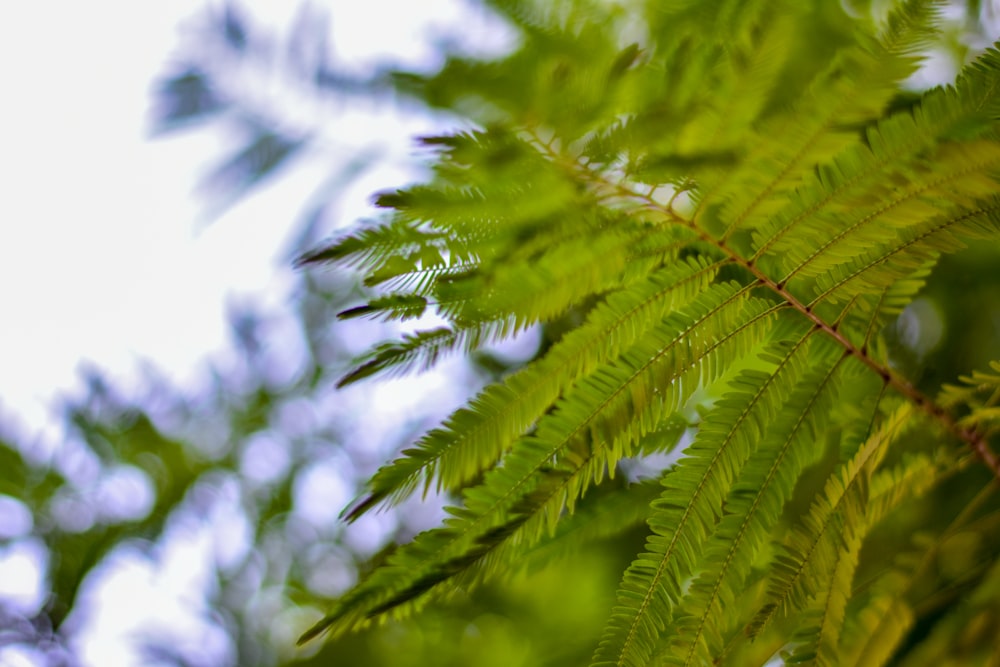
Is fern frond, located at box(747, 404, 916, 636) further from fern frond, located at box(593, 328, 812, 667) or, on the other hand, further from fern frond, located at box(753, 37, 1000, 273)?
fern frond, located at box(753, 37, 1000, 273)

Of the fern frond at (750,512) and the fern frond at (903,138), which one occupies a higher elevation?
the fern frond at (903,138)

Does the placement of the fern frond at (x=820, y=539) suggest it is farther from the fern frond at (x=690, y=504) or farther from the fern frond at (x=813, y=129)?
the fern frond at (x=813, y=129)

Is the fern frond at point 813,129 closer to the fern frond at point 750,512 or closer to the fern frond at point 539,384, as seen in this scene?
the fern frond at point 539,384

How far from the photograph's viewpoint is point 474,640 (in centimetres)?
147

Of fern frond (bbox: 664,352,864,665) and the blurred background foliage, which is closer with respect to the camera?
fern frond (bbox: 664,352,864,665)

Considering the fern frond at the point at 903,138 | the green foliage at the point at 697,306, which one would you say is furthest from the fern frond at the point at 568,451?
the fern frond at the point at 903,138

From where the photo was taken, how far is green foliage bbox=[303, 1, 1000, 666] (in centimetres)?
65

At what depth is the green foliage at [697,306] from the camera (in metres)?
0.65

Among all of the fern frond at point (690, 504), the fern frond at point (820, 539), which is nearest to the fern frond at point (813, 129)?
the fern frond at point (690, 504)

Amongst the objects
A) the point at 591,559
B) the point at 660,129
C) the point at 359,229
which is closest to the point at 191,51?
the point at 359,229

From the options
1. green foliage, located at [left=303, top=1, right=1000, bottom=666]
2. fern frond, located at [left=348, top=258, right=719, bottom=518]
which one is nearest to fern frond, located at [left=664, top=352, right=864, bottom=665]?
green foliage, located at [left=303, top=1, right=1000, bottom=666]

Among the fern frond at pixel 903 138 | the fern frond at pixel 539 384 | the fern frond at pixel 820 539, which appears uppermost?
the fern frond at pixel 903 138

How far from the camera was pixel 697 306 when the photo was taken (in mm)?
706

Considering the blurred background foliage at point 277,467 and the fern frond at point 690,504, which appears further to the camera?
the blurred background foliage at point 277,467
